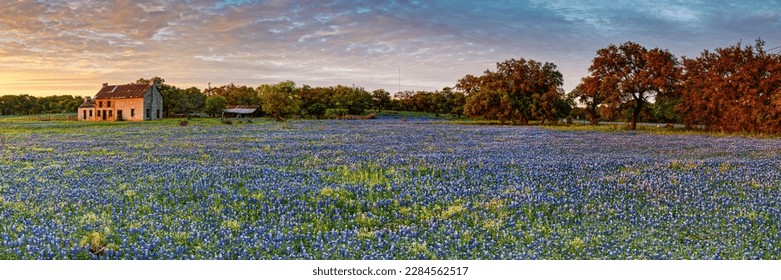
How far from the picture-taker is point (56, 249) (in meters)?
4.32

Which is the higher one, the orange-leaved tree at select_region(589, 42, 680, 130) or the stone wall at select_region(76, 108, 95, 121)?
the orange-leaved tree at select_region(589, 42, 680, 130)

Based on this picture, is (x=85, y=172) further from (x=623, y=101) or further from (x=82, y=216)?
(x=623, y=101)

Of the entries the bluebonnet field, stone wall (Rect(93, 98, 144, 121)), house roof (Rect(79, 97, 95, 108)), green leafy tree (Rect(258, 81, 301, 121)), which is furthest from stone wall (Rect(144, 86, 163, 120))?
the bluebonnet field

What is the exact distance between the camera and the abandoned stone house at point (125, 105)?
45.7 metres

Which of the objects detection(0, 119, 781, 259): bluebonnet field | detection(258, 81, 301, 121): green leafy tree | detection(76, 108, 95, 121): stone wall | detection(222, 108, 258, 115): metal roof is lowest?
detection(0, 119, 781, 259): bluebonnet field

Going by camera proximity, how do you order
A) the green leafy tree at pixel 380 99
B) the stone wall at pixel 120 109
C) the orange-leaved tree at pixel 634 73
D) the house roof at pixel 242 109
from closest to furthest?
the orange-leaved tree at pixel 634 73 < the stone wall at pixel 120 109 < the house roof at pixel 242 109 < the green leafy tree at pixel 380 99

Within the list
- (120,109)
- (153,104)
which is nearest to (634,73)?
(120,109)

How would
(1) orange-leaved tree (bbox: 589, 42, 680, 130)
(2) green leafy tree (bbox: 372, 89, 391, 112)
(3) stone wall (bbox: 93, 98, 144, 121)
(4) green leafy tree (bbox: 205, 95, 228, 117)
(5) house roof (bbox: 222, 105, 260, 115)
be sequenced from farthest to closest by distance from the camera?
(2) green leafy tree (bbox: 372, 89, 391, 112)
(5) house roof (bbox: 222, 105, 260, 115)
(4) green leafy tree (bbox: 205, 95, 228, 117)
(3) stone wall (bbox: 93, 98, 144, 121)
(1) orange-leaved tree (bbox: 589, 42, 680, 130)

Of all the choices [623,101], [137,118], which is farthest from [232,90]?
[623,101]

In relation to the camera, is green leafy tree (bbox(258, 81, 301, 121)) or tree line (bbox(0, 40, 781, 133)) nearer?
tree line (bbox(0, 40, 781, 133))

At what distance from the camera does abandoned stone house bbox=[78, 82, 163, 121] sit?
45.7 m

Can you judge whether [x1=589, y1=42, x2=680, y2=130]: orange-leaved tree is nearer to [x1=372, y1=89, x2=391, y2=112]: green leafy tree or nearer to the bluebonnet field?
the bluebonnet field

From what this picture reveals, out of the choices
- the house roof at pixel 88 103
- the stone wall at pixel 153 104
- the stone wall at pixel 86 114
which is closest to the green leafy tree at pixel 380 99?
the stone wall at pixel 153 104

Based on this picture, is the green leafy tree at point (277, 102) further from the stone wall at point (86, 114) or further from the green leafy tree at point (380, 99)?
the green leafy tree at point (380, 99)
